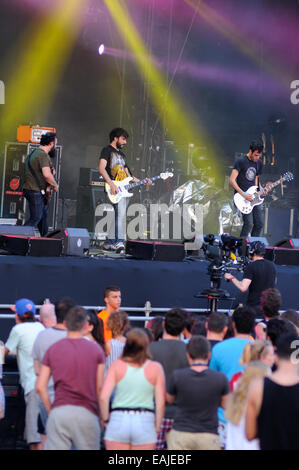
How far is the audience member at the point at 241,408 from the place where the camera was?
3.31 metres

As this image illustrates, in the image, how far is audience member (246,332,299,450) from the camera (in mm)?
3156

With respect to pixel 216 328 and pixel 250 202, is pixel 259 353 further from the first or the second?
pixel 250 202

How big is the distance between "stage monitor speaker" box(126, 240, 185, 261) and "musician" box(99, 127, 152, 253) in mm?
537

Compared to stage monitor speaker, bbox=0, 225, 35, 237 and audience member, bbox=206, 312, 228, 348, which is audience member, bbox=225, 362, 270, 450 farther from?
stage monitor speaker, bbox=0, 225, 35, 237

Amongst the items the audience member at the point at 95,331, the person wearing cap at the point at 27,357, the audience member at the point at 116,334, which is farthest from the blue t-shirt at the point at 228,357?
the person wearing cap at the point at 27,357

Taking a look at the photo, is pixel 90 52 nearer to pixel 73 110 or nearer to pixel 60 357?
pixel 73 110

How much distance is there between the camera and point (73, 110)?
48.5 feet

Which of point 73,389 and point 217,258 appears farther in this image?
point 217,258

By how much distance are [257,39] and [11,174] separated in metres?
5.81

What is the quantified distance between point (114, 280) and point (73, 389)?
11.1ft

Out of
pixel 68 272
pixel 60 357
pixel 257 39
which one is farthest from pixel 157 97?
pixel 60 357

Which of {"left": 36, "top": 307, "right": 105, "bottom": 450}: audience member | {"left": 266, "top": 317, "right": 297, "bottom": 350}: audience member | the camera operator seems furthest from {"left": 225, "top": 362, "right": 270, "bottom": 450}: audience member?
the camera operator

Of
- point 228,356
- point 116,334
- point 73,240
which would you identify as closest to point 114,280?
point 73,240

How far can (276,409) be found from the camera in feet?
10.4
